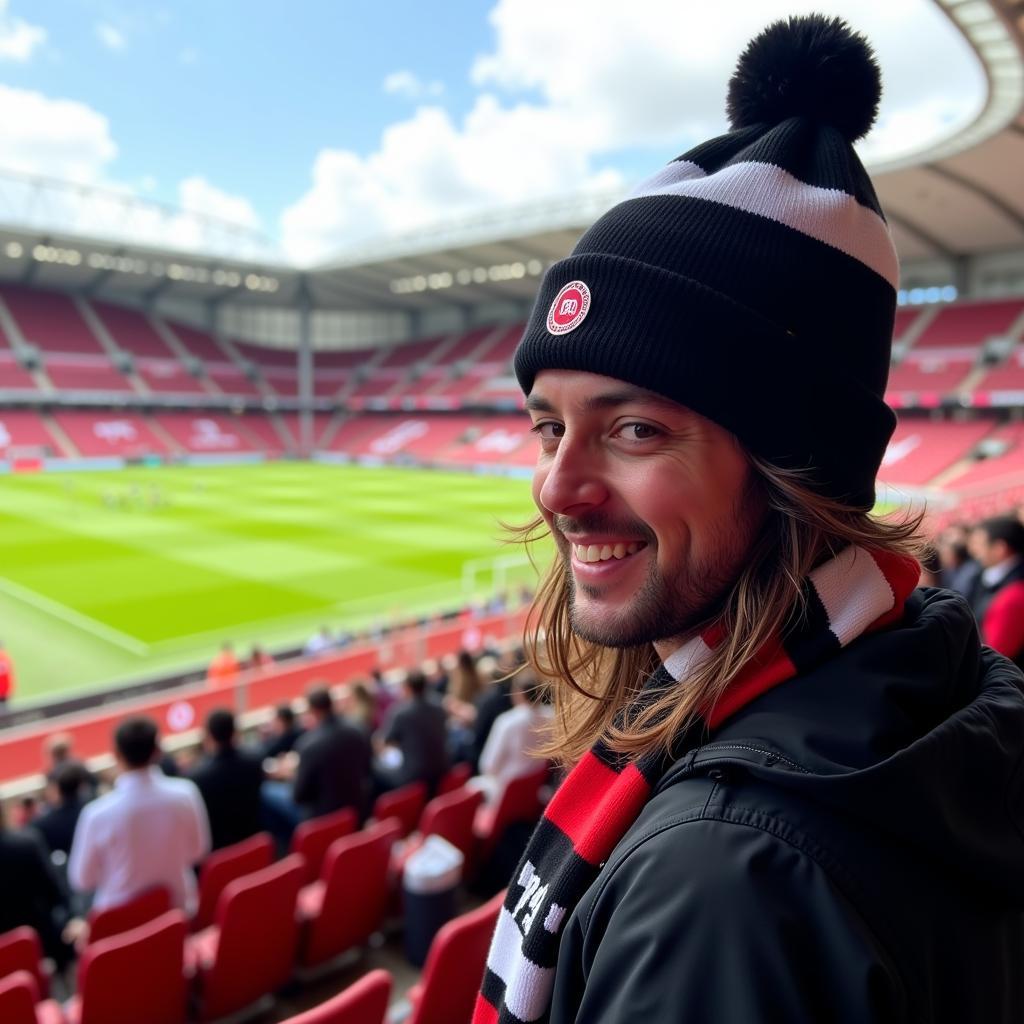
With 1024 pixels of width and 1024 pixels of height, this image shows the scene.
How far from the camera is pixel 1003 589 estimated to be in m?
5.10

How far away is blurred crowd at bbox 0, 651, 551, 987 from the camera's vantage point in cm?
406

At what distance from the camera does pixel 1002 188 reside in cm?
2814

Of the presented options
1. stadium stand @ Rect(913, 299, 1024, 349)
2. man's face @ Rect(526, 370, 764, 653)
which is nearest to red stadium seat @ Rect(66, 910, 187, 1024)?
man's face @ Rect(526, 370, 764, 653)

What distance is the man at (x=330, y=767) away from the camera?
5.49 meters

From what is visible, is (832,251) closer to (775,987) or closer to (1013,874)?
(1013,874)

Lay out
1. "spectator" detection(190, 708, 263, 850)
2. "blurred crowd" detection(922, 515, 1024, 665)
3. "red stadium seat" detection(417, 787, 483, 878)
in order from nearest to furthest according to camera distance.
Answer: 1. "red stadium seat" detection(417, 787, 483, 878)
2. "blurred crowd" detection(922, 515, 1024, 665)
3. "spectator" detection(190, 708, 263, 850)

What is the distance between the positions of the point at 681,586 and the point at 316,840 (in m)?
4.23

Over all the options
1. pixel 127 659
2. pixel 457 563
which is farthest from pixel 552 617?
pixel 457 563

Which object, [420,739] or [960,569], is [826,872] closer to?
[420,739]

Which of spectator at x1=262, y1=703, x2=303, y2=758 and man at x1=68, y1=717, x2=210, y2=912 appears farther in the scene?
spectator at x1=262, y1=703, x2=303, y2=758

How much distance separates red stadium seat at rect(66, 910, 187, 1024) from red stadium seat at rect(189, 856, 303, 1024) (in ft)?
0.65

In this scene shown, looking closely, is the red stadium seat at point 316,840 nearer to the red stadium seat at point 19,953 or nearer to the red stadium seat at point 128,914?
the red stadium seat at point 128,914

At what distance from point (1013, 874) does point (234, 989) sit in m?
3.80

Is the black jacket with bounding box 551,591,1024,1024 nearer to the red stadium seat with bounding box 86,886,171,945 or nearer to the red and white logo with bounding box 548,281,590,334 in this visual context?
the red and white logo with bounding box 548,281,590,334
